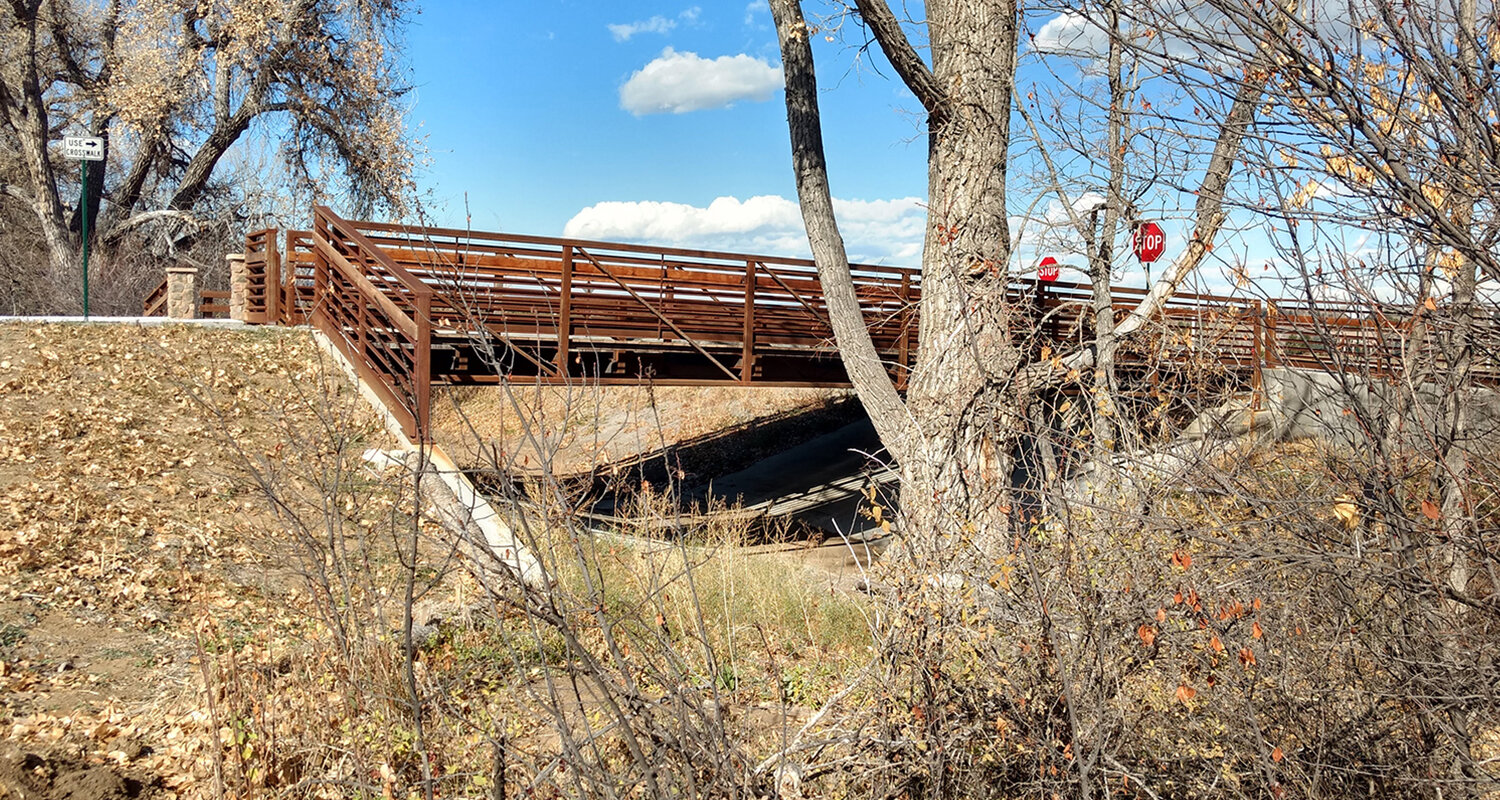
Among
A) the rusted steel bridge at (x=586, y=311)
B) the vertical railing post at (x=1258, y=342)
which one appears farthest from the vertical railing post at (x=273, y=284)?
the vertical railing post at (x=1258, y=342)

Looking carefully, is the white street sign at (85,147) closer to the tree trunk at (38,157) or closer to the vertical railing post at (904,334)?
the vertical railing post at (904,334)

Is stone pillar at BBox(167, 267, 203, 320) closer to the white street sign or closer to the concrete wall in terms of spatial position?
the white street sign

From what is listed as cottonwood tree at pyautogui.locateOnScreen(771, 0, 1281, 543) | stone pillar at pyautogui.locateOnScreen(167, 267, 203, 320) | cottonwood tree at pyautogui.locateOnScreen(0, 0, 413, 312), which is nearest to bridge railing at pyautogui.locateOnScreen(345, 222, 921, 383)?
cottonwood tree at pyautogui.locateOnScreen(771, 0, 1281, 543)

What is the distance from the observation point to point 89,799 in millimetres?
3795

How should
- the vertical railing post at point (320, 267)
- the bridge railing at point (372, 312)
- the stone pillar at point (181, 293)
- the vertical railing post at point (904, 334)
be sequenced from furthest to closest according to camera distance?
the stone pillar at point (181, 293), the vertical railing post at point (904, 334), the vertical railing post at point (320, 267), the bridge railing at point (372, 312)

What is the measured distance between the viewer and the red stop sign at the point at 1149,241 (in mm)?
8609

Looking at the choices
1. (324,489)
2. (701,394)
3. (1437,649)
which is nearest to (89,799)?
(324,489)

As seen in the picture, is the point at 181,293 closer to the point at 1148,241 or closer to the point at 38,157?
the point at 38,157

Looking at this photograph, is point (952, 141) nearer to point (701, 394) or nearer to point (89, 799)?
point (89, 799)

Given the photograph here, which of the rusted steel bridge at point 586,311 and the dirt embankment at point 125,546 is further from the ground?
the rusted steel bridge at point 586,311

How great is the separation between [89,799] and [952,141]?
7.26 m

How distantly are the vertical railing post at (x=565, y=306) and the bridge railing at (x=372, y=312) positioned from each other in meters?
1.76

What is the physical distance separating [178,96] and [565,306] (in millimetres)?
15947

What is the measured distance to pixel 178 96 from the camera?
74.4ft
